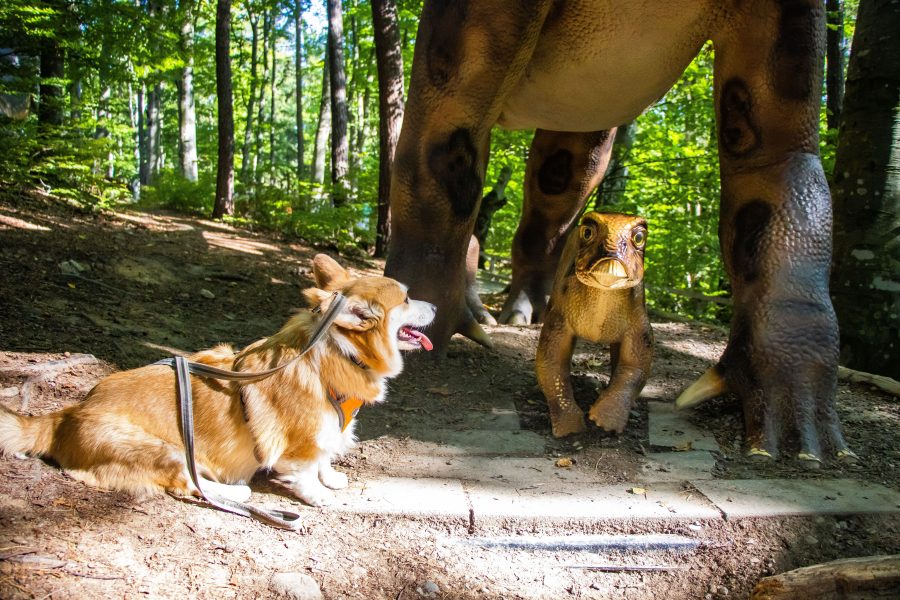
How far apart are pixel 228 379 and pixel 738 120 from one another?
277 centimetres

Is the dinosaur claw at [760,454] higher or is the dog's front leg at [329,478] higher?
the dinosaur claw at [760,454]

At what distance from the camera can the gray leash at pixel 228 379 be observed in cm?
266

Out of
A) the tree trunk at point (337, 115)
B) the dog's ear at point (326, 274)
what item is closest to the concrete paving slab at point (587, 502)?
the dog's ear at point (326, 274)

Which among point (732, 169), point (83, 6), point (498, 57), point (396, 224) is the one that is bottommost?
point (396, 224)

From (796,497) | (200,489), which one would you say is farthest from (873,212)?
(200,489)

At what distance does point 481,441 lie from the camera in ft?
12.0

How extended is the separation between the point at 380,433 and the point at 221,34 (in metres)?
10.9

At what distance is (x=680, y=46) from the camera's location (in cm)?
390

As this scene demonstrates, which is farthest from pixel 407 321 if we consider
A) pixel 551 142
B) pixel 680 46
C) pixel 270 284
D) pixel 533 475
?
pixel 270 284

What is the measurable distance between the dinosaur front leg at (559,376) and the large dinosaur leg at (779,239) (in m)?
0.59

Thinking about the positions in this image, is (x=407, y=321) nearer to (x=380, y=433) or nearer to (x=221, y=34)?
(x=380, y=433)

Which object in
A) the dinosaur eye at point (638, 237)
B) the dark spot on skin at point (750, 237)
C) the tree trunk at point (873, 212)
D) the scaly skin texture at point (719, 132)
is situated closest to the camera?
the dinosaur eye at point (638, 237)

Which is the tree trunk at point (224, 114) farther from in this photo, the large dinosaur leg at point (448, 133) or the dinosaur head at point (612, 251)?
the dinosaur head at point (612, 251)

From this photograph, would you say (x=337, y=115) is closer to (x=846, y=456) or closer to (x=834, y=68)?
(x=834, y=68)
